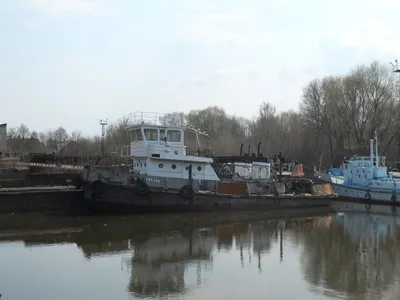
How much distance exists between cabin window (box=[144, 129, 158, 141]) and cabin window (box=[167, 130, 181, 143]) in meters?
0.64

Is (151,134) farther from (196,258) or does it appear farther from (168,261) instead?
(168,261)

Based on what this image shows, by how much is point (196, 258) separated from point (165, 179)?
301 inches

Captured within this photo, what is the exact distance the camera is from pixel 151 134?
21.4 metres

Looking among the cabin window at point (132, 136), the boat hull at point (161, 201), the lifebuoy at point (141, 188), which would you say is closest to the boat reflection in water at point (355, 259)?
the boat hull at point (161, 201)

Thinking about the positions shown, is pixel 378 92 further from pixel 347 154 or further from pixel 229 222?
pixel 229 222

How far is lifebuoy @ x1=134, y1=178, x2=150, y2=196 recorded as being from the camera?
20.1 metres

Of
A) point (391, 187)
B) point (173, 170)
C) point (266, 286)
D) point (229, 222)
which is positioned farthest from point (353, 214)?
point (266, 286)

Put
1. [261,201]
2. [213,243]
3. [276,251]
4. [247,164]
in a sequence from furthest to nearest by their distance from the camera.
→ [247,164], [261,201], [213,243], [276,251]

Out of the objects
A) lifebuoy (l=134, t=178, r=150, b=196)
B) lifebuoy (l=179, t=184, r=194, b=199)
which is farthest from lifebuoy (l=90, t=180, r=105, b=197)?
lifebuoy (l=179, t=184, r=194, b=199)

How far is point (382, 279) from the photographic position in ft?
36.9

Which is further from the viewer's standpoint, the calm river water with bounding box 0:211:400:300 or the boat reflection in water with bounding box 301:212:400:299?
the boat reflection in water with bounding box 301:212:400:299

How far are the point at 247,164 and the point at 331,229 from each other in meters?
6.94

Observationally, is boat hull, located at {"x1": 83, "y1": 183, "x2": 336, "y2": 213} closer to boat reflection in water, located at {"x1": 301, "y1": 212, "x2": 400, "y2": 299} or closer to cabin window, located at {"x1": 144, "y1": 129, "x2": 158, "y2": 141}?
cabin window, located at {"x1": 144, "y1": 129, "x2": 158, "y2": 141}

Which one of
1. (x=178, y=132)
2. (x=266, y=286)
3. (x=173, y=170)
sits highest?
(x=178, y=132)
